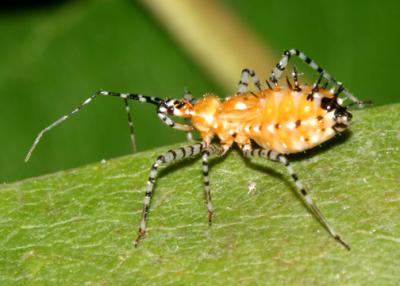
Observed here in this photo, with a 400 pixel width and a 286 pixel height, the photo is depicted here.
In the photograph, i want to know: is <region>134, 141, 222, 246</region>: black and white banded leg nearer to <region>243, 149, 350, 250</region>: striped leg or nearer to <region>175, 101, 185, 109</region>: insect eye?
<region>243, 149, 350, 250</region>: striped leg

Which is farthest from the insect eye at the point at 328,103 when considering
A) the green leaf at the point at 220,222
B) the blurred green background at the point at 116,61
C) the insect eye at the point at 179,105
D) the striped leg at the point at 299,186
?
the blurred green background at the point at 116,61

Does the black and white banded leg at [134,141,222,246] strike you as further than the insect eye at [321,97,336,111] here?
No

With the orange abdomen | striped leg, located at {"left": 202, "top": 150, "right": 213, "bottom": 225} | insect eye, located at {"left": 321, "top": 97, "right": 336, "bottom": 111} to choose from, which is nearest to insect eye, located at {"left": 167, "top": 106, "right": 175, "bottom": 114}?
the orange abdomen

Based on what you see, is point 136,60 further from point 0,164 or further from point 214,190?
point 214,190

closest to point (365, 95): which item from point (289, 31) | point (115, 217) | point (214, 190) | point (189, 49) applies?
point (289, 31)

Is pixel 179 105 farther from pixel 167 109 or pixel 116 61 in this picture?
pixel 116 61

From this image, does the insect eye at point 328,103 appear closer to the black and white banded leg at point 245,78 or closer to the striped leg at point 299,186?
Result: the striped leg at point 299,186

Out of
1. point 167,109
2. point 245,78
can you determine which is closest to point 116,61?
point 167,109
